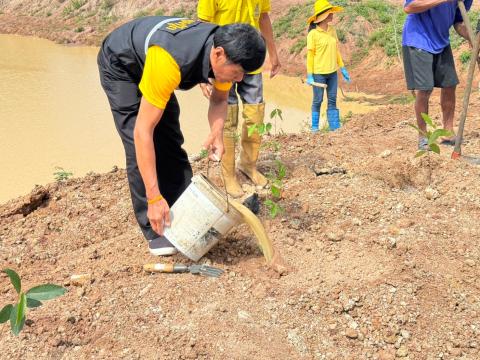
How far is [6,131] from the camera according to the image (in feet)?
22.8

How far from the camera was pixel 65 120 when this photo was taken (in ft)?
24.8

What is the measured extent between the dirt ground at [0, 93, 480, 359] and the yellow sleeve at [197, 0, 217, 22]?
3.84ft

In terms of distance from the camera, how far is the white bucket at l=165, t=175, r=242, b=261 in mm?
2232

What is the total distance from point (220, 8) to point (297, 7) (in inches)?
472

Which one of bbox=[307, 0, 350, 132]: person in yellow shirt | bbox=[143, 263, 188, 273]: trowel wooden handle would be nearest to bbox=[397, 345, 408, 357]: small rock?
bbox=[143, 263, 188, 273]: trowel wooden handle

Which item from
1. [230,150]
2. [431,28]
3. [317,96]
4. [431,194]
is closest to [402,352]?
[431,194]

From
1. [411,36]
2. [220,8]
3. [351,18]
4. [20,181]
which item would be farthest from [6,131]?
[351,18]

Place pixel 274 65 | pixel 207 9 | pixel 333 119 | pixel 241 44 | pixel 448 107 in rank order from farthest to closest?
pixel 333 119 < pixel 448 107 < pixel 274 65 < pixel 207 9 < pixel 241 44

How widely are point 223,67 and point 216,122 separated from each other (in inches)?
18.7

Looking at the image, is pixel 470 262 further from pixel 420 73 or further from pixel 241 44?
pixel 420 73

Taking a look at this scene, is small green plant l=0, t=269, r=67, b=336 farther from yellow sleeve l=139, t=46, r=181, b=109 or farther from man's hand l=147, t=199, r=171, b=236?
yellow sleeve l=139, t=46, r=181, b=109

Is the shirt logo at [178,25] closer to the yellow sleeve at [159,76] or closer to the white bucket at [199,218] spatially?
the yellow sleeve at [159,76]

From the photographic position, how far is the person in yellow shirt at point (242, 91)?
312 centimetres

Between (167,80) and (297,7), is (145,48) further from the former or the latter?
(297,7)
